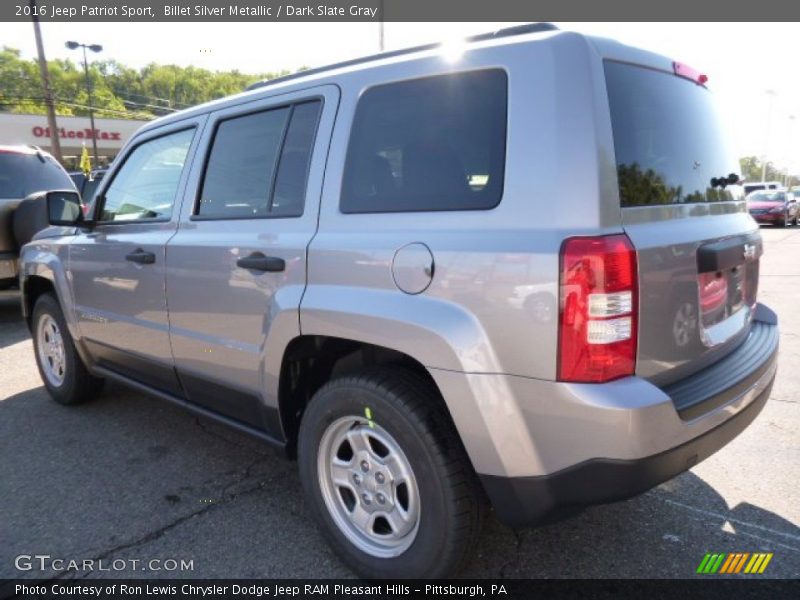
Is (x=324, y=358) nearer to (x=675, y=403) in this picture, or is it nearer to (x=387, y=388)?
(x=387, y=388)

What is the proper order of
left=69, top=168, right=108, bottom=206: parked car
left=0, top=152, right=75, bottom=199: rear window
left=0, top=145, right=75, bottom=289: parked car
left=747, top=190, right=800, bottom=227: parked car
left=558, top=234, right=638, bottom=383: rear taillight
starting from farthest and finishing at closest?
1. left=747, top=190, right=800, bottom=227: parked car
2. left=0, top=152, right=75, bottom=199: rear window
3. left=0, top=145, right=75, bottom=289: parked car
4. left=69, top=168, right=108, bottom=206: parked car
5. left=558, top=234, right=638, bottom=383: rear taillight

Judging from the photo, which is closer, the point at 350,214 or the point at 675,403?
the point at 675,403

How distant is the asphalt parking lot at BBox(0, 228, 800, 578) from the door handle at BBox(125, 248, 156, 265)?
1184 mm

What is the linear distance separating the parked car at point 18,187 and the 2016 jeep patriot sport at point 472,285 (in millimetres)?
5155

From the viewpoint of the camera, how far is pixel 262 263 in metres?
2.56

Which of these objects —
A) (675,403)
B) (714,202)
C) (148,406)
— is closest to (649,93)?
(714,202)

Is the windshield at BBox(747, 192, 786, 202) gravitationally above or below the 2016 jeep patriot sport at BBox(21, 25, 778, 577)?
below

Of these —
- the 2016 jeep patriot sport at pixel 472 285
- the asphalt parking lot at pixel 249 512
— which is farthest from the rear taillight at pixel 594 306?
the asphalt parking lot at pixel 249 512

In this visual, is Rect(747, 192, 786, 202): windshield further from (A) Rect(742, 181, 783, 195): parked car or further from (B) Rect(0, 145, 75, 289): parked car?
(B) Rect(0, 145, 75, 289): parked car

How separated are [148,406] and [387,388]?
2.96 meters

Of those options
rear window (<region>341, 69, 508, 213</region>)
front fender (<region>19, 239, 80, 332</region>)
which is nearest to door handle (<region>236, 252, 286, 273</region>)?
rear window (<region>341, 69, 508, 213</region>)

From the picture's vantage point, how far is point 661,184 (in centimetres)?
209

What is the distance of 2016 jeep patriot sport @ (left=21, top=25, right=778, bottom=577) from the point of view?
179 centimetres

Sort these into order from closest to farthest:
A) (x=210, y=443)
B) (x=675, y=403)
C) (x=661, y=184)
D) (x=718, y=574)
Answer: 1. (x=675, y=403)
2. (x=661, y=184)
3. (x=718, y=574)
4. (x=210, y=443)
